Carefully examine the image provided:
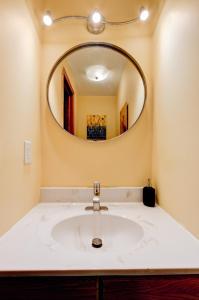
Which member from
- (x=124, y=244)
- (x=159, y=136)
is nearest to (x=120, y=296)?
(x=124, y=244)

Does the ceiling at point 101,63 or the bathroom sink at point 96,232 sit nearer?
the bathroom sink at point 96,232

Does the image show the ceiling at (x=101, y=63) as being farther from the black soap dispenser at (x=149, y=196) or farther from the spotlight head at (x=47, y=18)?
the black soap dispenser at (x=149, y=196)

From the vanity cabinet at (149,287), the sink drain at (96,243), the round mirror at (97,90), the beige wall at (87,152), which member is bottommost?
the sink drain at (96,243)

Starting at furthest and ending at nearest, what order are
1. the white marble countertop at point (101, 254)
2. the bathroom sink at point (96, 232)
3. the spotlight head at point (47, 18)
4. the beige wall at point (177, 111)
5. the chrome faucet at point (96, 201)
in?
1. the spotlight head at point (47, 18)
2. the chrome faucet at point (96, 201)
3. the bathroom sink at point (96, 232)
4. the beige wall at point (177, 111)
5. the white marble countertop at point (101, 254)

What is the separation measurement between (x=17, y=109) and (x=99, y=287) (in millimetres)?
734

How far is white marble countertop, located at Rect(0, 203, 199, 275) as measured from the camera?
0.58 meters

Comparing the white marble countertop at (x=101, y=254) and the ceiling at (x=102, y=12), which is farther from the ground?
the ceiling at (x=102, y=12)

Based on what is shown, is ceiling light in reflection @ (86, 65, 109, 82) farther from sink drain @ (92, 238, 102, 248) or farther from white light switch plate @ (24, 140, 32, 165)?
sink drain @ (92, 238, 102, 248)

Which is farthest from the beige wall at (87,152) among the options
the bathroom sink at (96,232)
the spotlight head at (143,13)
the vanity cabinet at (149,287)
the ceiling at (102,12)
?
the vanity cabinet at (149,287)

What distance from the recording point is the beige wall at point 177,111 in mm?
762

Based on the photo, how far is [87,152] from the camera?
1.25 m

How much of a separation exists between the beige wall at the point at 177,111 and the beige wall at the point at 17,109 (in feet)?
2.21

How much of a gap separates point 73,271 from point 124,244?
389 mm

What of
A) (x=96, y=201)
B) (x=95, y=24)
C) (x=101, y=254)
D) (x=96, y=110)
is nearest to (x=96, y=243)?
(x=96, y=201)
